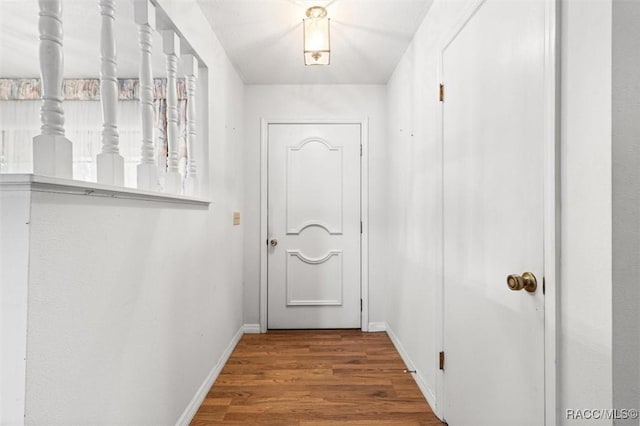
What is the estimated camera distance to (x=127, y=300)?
1.28m

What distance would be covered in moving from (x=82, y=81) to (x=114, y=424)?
3349 millimetres

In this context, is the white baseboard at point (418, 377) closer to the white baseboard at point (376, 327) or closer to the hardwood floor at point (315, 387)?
the hardwood floor at point (315, 387)

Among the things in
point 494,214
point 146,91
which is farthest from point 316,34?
point 494,214

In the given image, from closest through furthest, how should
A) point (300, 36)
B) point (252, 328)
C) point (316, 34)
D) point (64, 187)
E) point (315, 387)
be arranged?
point (64, 187) < point (316, 34) < point (315, 387) < point (300, 36) < point (252, 328)

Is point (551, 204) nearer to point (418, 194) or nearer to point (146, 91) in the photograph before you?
point (418, 194)

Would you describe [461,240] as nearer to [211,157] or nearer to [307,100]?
[211,157]

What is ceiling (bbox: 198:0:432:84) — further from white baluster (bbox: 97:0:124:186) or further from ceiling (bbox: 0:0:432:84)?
white baluster (bbox: 97:0:124:186)

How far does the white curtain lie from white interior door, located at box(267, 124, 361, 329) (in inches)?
42.3

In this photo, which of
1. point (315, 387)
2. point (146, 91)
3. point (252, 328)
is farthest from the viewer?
point (252, 328)

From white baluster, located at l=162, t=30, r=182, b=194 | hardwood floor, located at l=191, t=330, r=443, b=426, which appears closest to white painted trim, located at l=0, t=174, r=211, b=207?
white baluster, located at l=162, t=30, r=182, b=194

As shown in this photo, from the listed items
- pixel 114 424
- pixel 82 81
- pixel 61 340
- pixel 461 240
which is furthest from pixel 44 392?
pixel 82 81

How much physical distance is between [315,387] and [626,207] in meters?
2.00

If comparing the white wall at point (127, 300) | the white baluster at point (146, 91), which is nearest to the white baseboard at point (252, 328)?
the white wall at point (127, 300)

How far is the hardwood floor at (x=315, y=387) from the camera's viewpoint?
6.37 feet
